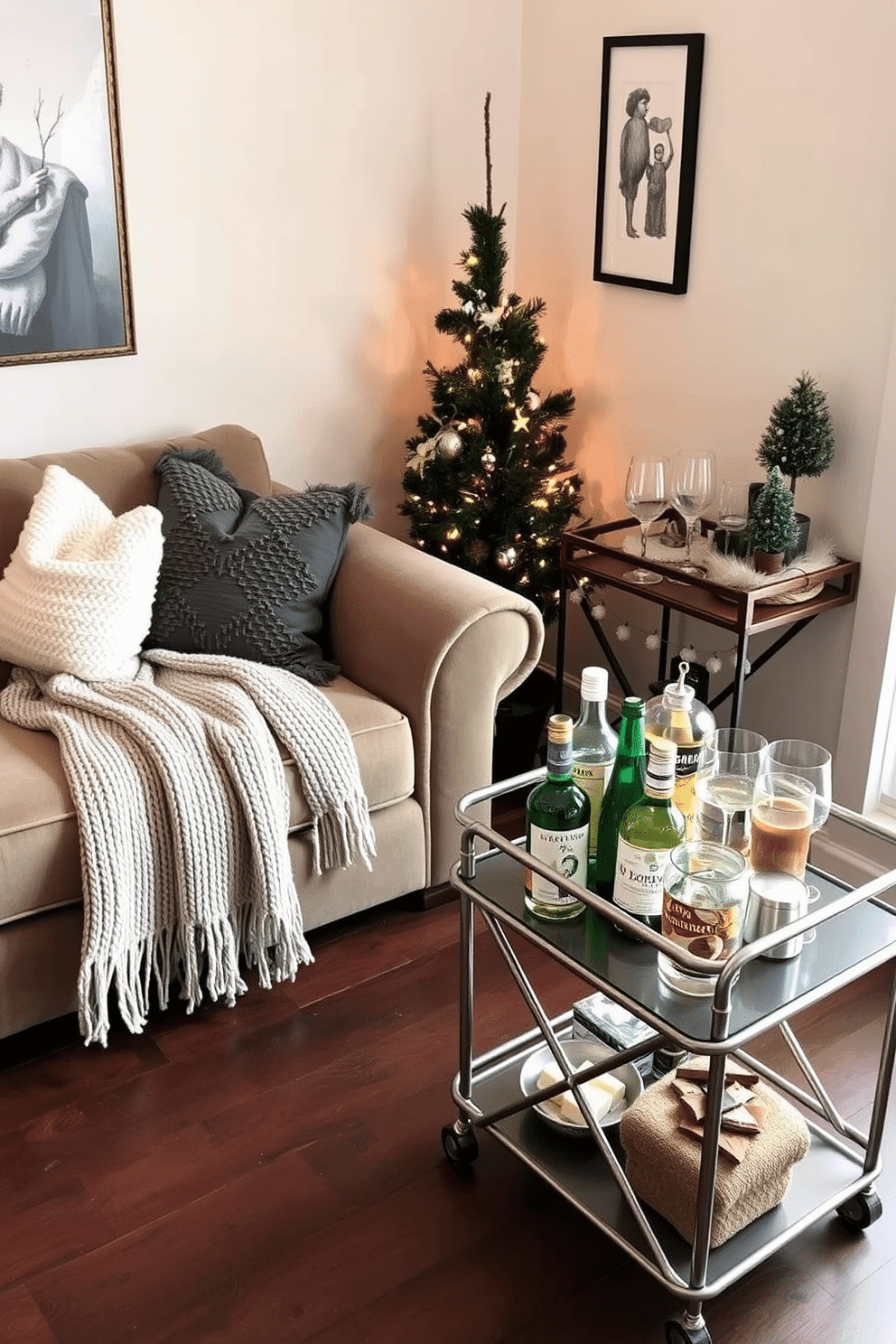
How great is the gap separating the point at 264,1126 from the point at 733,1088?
0.79 metres

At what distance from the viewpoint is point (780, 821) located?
1.70 meters

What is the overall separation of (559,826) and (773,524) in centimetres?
111

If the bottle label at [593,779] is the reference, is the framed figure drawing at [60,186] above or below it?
above

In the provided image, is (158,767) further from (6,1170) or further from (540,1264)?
(540,1264)

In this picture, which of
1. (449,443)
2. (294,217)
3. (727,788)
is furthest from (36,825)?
(294,217)

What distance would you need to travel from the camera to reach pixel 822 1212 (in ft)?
6.05

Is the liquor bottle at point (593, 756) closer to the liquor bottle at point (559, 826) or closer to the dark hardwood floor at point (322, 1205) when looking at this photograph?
the liquor bottle at point (559, 826)

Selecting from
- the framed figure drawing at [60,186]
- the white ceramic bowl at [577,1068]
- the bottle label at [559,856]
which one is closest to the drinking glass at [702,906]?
the bottle label at [559,856]

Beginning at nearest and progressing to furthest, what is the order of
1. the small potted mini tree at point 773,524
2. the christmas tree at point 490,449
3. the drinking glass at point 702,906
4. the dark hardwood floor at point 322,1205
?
the drinking glass at point 702,906
the dark hardwood floor at point 322,1205
the small potted mini tree at point 773,524
the christmas tree at point 490,449

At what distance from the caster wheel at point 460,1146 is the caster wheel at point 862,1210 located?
559mm

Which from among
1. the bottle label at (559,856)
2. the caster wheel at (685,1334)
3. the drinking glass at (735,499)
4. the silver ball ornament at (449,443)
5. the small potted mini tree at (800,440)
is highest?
the small potted mini tree at (800,440)

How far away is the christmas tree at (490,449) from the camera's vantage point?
121 inches

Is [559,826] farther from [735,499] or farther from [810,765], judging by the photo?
[735,499]

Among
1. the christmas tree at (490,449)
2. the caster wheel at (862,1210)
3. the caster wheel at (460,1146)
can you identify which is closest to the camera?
the caster wheel at (862,1210)
